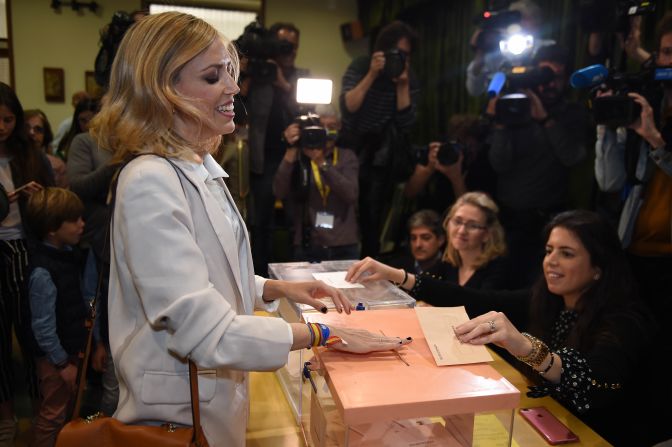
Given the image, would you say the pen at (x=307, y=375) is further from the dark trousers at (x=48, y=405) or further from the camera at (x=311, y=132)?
the camera at (x=311, y=132)

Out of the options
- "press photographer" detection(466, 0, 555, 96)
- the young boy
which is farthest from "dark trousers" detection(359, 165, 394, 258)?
the young boy

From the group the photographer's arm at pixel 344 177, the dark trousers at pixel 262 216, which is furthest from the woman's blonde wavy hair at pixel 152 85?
the dark trousers at pixel 262 216

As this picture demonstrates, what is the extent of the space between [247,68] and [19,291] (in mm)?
1597

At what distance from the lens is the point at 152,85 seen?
3.27 ft

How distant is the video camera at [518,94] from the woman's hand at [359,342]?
1.97 metres

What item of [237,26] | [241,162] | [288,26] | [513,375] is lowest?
[513,375]

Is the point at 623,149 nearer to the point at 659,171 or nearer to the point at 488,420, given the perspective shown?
the point at 659,171

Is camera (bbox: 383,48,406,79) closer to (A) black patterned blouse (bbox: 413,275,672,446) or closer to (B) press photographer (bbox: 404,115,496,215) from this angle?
(B) press photographer (bbox: 404,115,496,215)

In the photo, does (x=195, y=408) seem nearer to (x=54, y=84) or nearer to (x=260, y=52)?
(x=260, y=52)

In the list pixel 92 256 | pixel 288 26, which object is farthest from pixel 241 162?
pixel 288 26

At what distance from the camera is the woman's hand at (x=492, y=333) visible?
1.18 metres

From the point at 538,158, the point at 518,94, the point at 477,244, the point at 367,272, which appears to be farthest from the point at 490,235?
the point at 367,272

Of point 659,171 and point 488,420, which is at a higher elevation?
point 659,171

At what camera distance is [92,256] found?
2779 mm
